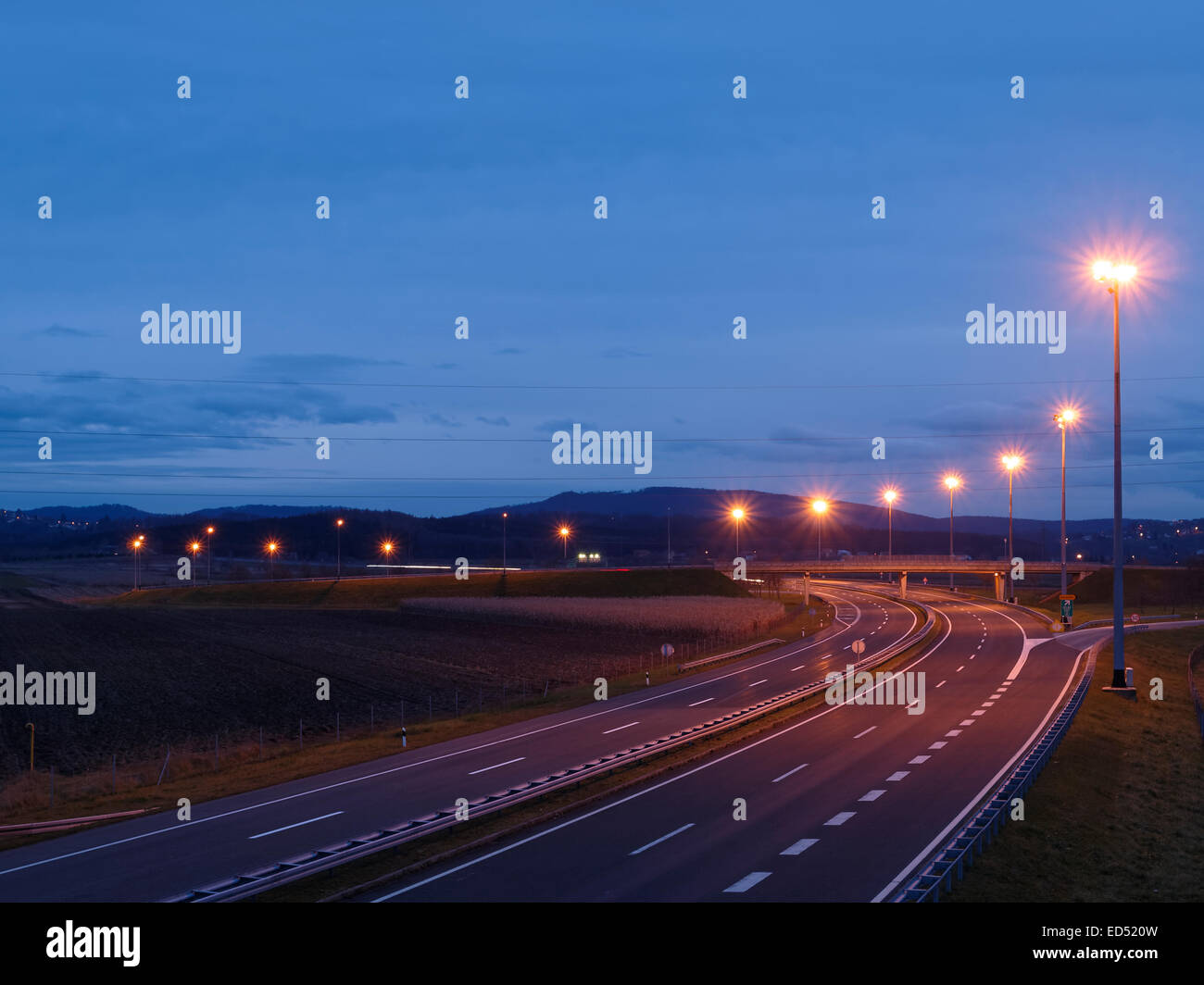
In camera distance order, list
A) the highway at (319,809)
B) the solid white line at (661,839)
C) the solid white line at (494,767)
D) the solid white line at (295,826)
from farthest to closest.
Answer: the solid white line at (494,767)
the solid white line at (295,826)
the solid white line at (661,839)
the highway at (319,809)

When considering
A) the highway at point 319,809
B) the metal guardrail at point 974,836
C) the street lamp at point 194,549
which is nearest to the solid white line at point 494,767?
the highway at point 319,809

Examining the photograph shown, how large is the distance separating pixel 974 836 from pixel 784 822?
13.0ft

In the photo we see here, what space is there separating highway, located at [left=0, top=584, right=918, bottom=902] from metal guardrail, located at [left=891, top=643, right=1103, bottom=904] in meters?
5.09

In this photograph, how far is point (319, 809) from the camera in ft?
75.3

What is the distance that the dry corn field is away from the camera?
80500 mm

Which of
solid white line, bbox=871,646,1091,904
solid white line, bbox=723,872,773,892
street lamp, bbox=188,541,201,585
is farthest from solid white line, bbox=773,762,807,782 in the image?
street lamp, bbox=188,541,201,585

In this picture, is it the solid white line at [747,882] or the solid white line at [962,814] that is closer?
the solid white line at [747,882]

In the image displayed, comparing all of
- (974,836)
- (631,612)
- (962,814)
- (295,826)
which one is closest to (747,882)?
(974,836)

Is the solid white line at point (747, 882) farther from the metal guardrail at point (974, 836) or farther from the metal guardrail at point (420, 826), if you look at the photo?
the metal guardrail at point (420, 826)

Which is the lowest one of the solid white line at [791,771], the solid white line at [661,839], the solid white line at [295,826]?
the solid white line at [791,771]

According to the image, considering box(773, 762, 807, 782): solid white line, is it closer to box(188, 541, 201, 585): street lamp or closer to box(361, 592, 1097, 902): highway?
box(361, 592, 1097, 902): highway

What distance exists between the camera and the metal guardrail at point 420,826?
15320 mm

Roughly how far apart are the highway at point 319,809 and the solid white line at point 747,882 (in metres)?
8.03
